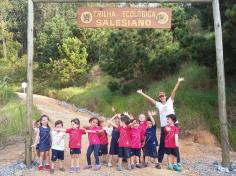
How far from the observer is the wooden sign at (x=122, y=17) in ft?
33.0

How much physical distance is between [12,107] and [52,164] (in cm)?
836

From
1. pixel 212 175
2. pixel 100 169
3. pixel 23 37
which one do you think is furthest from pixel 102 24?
pixel 23 37

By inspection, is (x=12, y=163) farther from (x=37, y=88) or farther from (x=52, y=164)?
(x=37, y=88)

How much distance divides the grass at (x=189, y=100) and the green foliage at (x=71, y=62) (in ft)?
27.5

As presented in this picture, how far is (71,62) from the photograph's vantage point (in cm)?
3209

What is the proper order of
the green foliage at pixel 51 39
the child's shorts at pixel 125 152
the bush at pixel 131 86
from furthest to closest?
1. the green foliage at pixel 51 39
2. the bush at pixel 131 86
3. the child's shorts at pixel 125 152

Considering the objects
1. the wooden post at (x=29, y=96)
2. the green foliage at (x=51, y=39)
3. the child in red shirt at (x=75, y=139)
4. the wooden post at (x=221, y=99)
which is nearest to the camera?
the child in red shirt at (x=75, y=139)

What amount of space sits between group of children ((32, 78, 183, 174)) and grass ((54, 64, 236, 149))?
13.7 ft

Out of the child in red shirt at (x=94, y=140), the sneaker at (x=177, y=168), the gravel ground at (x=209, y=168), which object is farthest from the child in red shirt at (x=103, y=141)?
the gravel ground at (x=209, y=168)

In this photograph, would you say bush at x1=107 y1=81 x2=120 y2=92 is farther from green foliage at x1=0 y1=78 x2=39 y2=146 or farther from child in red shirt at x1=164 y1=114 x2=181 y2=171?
child in red shirt at x1=164 y1=114 x2=181 y2=171

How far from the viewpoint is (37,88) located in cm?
3631

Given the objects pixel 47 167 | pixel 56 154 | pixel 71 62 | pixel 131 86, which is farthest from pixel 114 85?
pixel 56 154

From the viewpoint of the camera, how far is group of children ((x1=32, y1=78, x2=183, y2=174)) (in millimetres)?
9062

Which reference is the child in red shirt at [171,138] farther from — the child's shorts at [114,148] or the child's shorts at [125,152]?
the child's shorts at [114,148]
